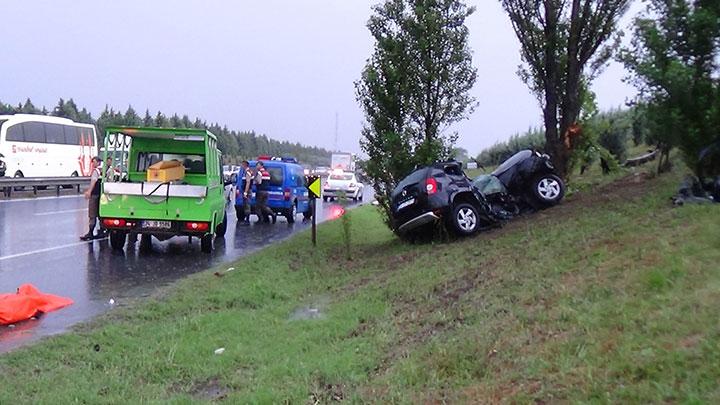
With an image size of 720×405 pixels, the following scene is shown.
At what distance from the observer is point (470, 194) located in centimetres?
1414

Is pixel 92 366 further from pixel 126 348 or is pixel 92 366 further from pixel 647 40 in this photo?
pixel 647 40

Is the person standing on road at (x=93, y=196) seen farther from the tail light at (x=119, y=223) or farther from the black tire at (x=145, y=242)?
the tail light at (x=119, y=223)

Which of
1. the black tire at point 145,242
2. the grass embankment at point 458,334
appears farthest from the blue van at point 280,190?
the grass embankment at point 458,334

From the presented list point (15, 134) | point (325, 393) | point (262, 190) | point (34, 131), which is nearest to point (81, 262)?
point (325, 393)

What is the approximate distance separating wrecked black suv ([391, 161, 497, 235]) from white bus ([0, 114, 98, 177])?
29648 millimetres

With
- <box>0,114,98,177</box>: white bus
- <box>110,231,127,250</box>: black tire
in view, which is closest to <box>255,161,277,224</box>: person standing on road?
<box>110,231,127,250</box>: black tire

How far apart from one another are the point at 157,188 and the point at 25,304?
6.23m

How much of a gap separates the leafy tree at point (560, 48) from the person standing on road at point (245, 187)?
1122 cm

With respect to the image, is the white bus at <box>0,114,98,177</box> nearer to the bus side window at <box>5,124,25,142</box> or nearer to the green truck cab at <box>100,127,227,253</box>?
the bus side window at <box>5,124,25,142</box>

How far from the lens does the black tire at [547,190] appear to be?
15.0 m

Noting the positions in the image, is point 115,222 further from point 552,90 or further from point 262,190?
point 262,190

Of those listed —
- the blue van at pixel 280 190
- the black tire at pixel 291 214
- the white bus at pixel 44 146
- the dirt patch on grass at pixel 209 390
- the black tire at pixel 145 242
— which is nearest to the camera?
the dirt patch on grass at pixel 209 390

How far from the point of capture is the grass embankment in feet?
16.8

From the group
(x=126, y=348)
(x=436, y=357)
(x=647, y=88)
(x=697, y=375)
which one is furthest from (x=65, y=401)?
(x=647, y=88)
